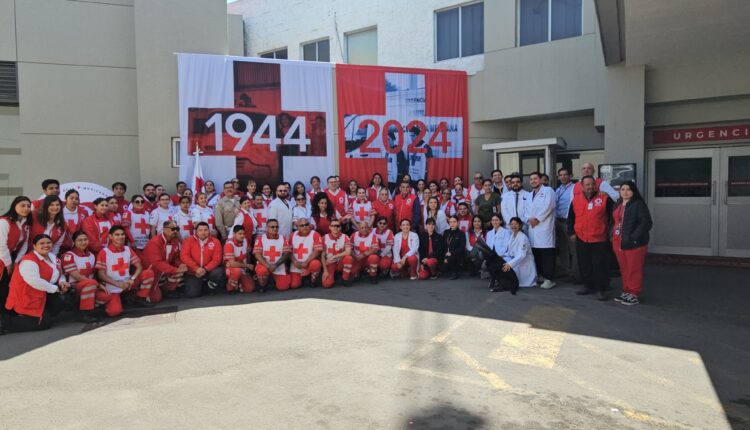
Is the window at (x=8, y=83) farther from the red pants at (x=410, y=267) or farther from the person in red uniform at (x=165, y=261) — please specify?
the red pants at (x=410, y=267)

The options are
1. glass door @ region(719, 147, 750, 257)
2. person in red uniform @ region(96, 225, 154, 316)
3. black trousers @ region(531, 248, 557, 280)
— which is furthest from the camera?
glass door @ region(719, 147, 750, 257)

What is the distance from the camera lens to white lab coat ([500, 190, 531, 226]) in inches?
313

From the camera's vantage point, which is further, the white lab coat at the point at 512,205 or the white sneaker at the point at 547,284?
the white lab coat at the point at 512,205

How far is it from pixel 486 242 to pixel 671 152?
4575 mm

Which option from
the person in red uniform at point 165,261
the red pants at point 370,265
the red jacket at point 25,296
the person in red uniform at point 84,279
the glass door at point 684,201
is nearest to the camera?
the red jacket at point 25,296

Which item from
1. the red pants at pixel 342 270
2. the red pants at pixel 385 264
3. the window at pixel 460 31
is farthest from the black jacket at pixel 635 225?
the window at pixel 460 31

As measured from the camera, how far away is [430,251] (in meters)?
8.53

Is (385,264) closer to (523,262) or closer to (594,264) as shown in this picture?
(523,262)

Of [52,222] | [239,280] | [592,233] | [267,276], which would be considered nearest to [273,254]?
[267,276]

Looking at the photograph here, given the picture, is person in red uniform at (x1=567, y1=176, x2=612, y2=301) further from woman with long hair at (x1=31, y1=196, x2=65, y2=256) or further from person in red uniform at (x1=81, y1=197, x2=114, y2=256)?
woman with long hair at (x1=31, y1=196, x2=65, y2=256)

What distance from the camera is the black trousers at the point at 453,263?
8375mm

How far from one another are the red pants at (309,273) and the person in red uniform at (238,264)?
0.61 m

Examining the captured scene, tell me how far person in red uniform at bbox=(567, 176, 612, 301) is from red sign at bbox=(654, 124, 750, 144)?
3871 millimetres

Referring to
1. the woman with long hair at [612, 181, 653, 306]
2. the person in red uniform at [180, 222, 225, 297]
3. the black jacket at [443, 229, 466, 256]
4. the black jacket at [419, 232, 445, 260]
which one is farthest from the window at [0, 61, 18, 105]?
the woman with long hair at [612, 181, 653, 306]
